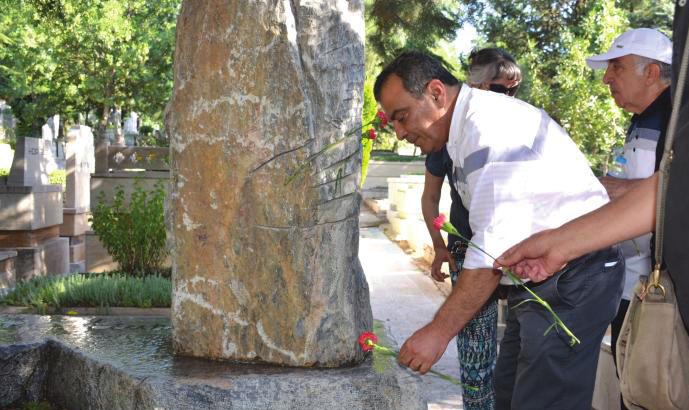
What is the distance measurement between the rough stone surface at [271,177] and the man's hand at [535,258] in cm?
110

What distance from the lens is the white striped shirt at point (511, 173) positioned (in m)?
2.19

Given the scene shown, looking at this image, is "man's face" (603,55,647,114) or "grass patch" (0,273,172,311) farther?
"grass patch" (0,273,172,311)

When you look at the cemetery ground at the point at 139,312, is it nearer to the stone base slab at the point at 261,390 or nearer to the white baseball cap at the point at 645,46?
the stone base slab at the point at 261,390

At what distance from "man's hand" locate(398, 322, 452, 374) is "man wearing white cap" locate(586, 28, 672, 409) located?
3.95ft

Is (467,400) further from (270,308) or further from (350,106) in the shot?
(350,106)

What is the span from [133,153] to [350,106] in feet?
33.6

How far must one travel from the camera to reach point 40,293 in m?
5.50

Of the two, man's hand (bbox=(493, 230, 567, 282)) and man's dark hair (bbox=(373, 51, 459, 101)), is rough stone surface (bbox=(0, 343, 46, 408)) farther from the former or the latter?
man's hand (bbox=(493, 230, 567, 282))

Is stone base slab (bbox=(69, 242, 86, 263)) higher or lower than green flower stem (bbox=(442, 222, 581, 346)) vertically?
lower

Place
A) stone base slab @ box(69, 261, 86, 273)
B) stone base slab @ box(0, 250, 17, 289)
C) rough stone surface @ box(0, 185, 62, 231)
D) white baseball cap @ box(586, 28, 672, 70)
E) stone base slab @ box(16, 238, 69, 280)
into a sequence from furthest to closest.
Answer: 1. stone base slab @ box(69, 261, 86, 273)
2. rough stone surface @ box(0, 185, 62, 231)
3. stone base slab @ box(16, 238, 69, 280)
4. stone base slab @ box(0, 250, 17, 289)
5. white baseball cap @ box(586, 28, 672, 70)

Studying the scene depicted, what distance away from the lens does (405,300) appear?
7.39 metres

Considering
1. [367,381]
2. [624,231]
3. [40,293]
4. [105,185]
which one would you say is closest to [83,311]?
→ [40,293]

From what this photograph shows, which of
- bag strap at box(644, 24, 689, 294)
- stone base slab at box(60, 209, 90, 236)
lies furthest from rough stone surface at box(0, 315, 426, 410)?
stone base slab at box(60, 209, 90, 236)

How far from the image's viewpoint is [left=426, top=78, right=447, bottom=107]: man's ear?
2449mm
